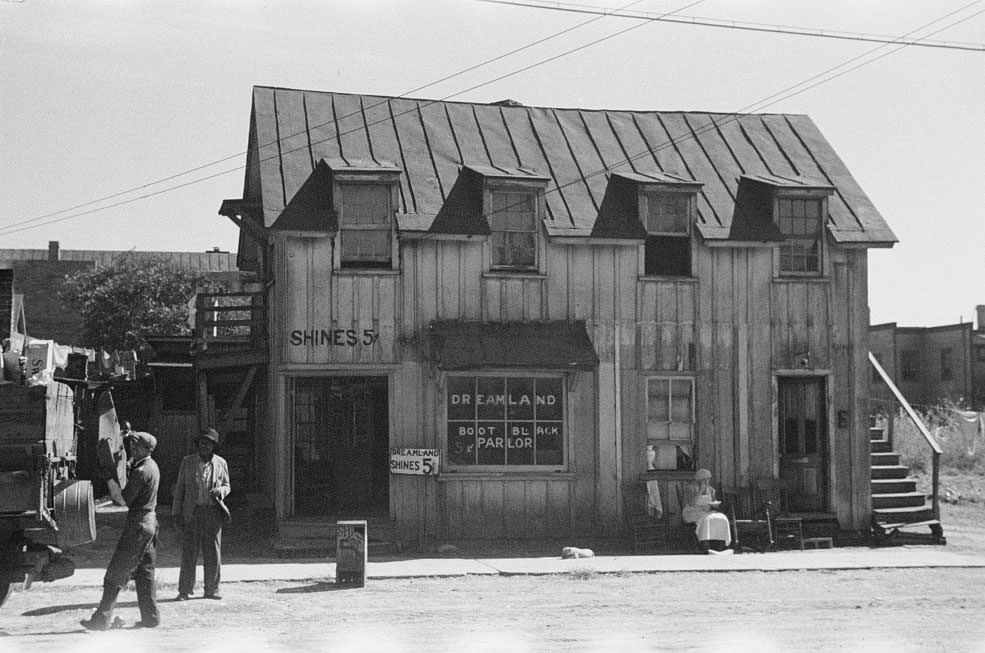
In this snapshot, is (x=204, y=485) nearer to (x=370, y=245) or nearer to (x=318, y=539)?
(x=318, y=539)

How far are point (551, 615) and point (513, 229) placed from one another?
792 centimetres

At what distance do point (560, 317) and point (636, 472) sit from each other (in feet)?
8.68

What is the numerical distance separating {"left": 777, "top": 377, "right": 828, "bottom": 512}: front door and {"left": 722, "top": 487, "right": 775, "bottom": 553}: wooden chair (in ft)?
3.11

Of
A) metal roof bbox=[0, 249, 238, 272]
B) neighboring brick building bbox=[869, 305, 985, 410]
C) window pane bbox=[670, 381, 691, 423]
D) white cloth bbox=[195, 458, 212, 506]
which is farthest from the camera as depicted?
metal roof bbox=[0, 249, 238, 272]

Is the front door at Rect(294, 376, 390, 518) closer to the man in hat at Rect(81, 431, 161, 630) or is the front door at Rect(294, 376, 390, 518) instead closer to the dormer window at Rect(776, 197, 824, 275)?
the dormer window at Rect(776, 197, 824, 275)

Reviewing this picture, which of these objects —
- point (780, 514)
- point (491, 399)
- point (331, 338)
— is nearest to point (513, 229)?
point (491, 399)

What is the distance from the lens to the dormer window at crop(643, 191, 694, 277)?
19.0 m

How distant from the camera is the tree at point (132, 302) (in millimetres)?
43531

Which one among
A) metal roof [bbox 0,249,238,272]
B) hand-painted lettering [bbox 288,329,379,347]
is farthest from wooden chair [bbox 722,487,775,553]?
metal roof [bbox 0,249,238,272]

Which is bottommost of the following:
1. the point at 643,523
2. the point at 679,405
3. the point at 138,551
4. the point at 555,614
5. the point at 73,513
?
the point at 555,614

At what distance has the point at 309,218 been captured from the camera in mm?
17656

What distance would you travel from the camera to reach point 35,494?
33.8 feet

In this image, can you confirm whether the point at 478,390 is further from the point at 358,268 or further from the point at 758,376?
the point at 758,376

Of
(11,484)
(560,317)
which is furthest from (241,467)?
(11,484)
